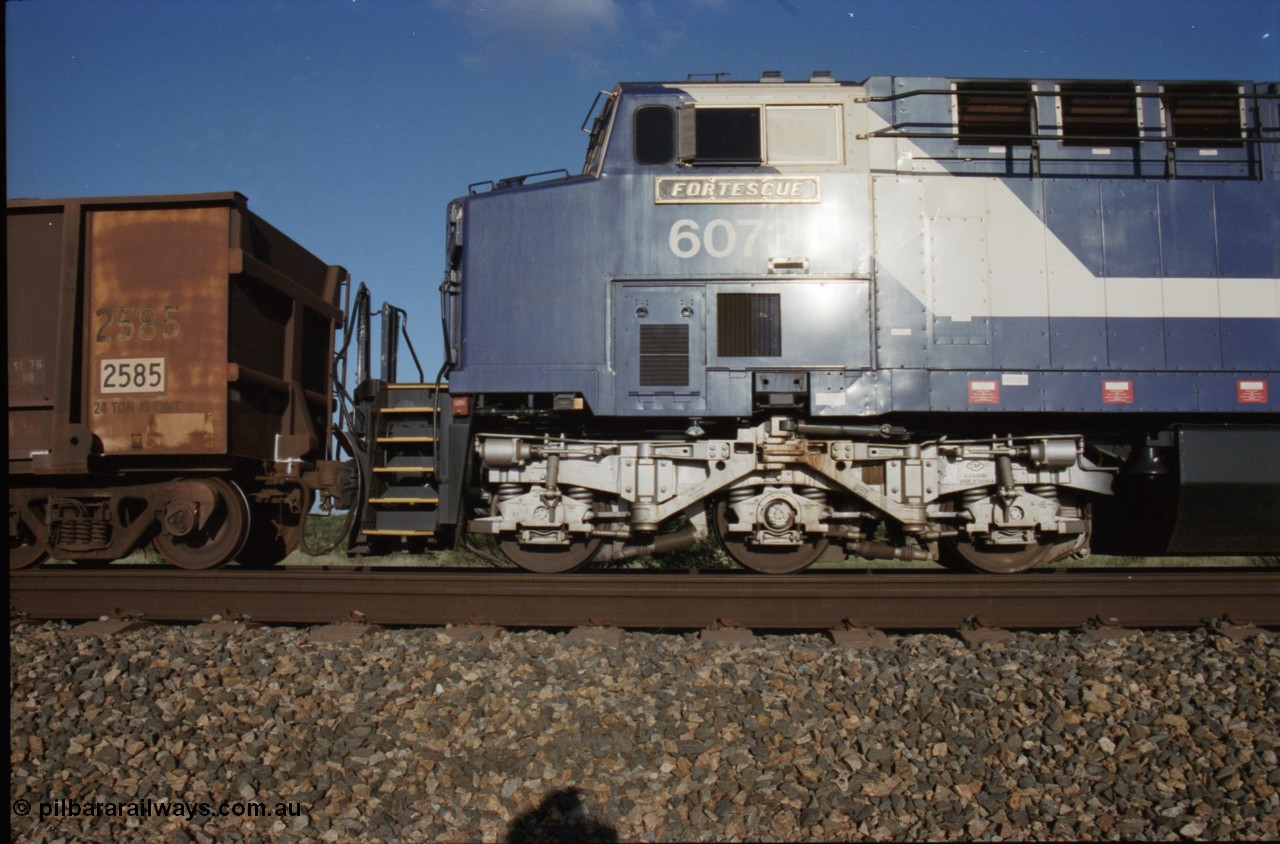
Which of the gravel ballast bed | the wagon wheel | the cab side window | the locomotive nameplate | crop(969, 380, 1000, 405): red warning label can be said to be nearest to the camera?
the gravel ballast bed

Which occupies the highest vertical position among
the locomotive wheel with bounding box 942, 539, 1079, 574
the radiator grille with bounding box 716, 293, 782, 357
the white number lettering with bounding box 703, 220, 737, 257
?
the white number lettering with bounding box 703, 220, 737, 257

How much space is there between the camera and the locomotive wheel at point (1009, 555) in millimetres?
7207

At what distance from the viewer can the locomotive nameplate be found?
6.86 metres

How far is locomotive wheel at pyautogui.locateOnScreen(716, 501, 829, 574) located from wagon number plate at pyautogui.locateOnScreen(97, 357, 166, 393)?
5071 millimetres

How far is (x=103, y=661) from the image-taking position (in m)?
5.08

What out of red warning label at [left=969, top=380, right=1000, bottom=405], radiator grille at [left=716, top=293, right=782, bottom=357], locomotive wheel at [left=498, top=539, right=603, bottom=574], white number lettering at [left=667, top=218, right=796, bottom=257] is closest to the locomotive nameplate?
white number lettering at [left=667, top=218, right=796, bottom=257]

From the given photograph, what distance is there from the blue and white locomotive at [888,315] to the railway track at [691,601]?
2.34 feet

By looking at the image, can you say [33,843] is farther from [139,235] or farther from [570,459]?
[139,235]

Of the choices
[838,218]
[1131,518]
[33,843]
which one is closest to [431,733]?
[33,843]

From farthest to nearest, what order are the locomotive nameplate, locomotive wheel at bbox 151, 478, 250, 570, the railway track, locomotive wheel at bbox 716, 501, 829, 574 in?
locomotive wheel at bbox 151, 478, 250, 570 → locomotive wheel at bbox 716, 501, 829, 574 → the locomotive nameplate → the railway track

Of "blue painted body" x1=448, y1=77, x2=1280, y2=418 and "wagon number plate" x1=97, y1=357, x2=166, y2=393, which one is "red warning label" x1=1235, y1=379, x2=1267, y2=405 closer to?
"blue painted body" x1=448, y1=77, x2=1280, y2=418

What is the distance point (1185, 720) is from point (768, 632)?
8.80 feet

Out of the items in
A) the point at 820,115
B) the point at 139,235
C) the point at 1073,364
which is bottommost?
the point at 1073,364

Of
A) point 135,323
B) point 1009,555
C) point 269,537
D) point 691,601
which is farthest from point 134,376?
point 1009,555
